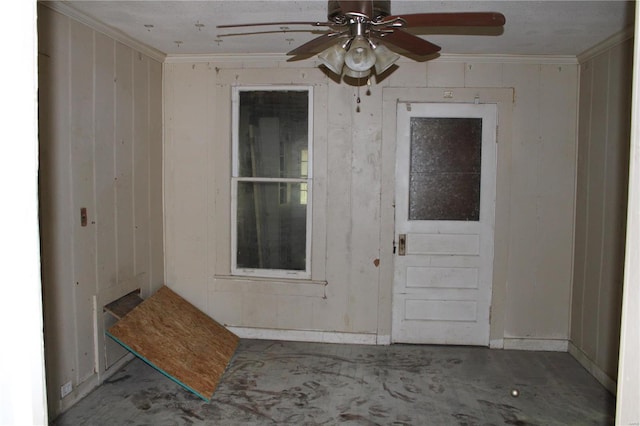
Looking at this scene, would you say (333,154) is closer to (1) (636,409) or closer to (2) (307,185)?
(2) (307,185)

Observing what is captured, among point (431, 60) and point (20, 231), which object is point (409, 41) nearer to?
point (431, 60)

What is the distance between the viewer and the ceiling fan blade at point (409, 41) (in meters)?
2.49

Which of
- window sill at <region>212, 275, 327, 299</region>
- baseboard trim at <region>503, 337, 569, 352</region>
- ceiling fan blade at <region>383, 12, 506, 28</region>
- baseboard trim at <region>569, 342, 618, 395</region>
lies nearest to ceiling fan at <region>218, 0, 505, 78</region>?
ceiling fan blade at <region>383, 12, 506, 28</region>

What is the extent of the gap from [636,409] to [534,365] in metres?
3.94

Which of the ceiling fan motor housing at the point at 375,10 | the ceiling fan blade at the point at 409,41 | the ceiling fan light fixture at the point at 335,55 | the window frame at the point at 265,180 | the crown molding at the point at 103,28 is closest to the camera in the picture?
the ceiling fan motor housing at the point at 375,10

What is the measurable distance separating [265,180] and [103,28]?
1.82m

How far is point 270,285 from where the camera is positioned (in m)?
4.64

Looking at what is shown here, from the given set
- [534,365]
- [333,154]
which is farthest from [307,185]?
[534,365]

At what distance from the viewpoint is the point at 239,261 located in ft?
15.4

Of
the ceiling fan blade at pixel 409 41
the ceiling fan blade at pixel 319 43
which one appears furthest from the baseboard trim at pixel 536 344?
the ceiling fan blade at pixel 319 43

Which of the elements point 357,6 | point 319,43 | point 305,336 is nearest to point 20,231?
point 357,6

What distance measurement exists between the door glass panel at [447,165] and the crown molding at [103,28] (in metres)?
2.42

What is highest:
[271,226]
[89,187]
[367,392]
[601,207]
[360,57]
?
[360,57]

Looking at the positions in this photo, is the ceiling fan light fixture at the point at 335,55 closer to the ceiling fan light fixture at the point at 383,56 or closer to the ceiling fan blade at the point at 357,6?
the ceiling fan light fixture at the point at 383,56
